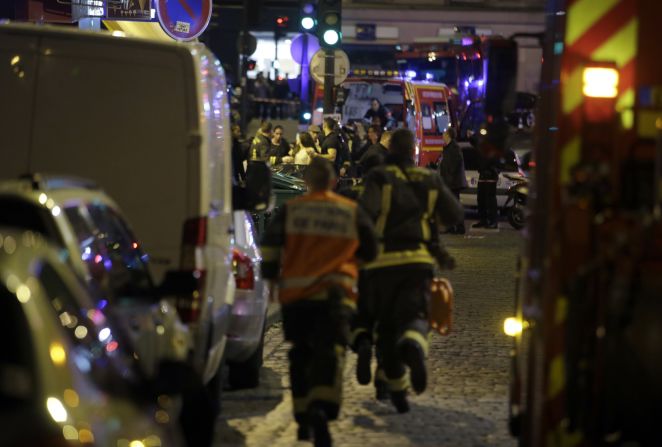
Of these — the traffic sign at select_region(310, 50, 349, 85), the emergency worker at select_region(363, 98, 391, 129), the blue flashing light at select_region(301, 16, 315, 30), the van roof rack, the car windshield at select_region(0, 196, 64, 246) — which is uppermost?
the blue flashing light at select_region(301, 16, 315, 30)

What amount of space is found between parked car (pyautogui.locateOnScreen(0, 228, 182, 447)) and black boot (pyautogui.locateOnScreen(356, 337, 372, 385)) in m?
5.42

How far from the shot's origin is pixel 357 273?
9453 mm

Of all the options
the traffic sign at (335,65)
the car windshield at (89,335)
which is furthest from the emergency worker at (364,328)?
the traffic sign at (335,65)

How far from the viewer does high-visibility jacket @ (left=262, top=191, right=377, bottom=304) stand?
8.82 meters

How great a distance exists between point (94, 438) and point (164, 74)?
4803 millimetres

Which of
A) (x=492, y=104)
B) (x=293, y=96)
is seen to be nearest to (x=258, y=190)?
(x=492, y=104)

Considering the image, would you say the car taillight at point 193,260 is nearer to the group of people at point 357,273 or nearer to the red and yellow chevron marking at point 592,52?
the group of people at point 357,273

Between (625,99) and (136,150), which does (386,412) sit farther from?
(625,99)

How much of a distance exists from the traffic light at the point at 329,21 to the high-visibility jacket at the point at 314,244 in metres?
14.6

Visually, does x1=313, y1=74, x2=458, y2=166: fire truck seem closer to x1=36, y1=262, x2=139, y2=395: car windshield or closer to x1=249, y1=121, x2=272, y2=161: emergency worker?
x1=249, y1=121, x2=272, y2=161: emergency worker

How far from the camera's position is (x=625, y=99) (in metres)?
6.34

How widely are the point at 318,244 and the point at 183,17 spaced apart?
26.1 feet

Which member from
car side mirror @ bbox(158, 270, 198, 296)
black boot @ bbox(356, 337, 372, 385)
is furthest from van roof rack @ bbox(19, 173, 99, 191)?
black boot @ bbox(356, 337, 372, 385)

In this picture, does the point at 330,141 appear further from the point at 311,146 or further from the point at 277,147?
the point at 277,147
